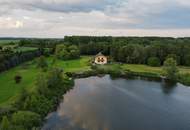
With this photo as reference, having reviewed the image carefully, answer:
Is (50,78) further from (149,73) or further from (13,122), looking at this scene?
(149,73)

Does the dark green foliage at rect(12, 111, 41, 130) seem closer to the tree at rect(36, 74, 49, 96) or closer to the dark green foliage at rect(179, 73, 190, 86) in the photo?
the tree at rect(36, 74, 49, 96)

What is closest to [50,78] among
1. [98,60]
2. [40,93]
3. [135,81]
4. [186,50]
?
[40,93]

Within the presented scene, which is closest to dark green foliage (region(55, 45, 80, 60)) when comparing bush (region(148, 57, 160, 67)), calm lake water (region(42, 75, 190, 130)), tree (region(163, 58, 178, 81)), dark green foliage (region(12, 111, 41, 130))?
bush (region(148, 57, 160, 67))

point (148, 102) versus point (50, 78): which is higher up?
point (50, 78)

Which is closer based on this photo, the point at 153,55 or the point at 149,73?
the point at 149,73

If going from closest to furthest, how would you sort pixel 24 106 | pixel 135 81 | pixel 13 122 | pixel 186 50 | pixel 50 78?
1. pixel 13 122
2. pixel 24 106
3. pixel 50 78
4. pixel 135 81
5. pixel 186 50

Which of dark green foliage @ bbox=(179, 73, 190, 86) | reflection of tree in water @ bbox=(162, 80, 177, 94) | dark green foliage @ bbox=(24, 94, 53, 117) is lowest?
reflection of tree in water @ bbox=(162, 80, 177, 94)

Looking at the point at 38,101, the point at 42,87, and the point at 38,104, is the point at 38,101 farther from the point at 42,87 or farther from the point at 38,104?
the point at 42,87
